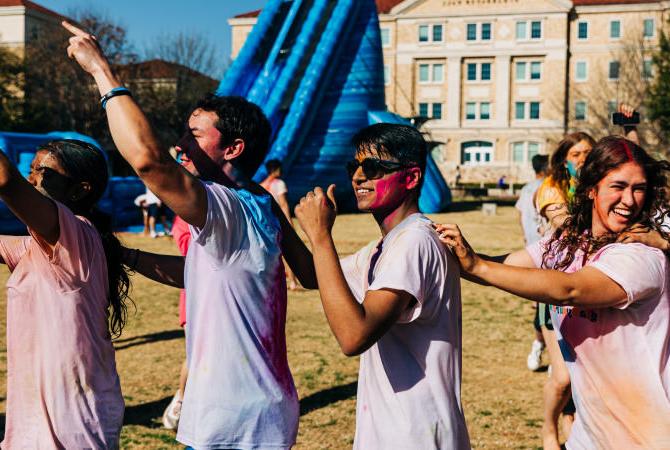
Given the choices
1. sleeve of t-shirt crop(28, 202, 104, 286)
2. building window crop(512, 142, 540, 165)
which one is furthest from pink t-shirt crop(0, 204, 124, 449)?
building window crop(512, 142, 540, 165)

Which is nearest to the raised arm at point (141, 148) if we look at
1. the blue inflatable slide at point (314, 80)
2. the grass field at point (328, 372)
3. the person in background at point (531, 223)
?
the grass field at point (328, 372)

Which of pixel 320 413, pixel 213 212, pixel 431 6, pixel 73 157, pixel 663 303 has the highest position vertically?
pixel 431 6

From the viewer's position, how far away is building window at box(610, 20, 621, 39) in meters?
59.1

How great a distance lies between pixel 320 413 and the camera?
18.5 ft

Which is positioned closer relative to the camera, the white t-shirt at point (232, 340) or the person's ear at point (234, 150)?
the white t-shirt at point (232, 340)

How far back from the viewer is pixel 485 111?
198 feet

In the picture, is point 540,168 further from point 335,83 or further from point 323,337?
point 335,83

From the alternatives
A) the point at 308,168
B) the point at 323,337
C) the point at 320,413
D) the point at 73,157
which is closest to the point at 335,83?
the point at 308,168

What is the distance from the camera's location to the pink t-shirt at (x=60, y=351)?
104 inches

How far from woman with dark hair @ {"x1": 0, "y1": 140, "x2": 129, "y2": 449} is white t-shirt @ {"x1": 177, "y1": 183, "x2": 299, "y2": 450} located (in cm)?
Answer: 44

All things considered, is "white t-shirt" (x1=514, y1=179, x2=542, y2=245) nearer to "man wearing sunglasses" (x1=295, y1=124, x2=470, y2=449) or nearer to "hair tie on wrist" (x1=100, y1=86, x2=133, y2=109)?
"man wearing sunglasses" (x1=295, y1=124, x2=470, y2=449)

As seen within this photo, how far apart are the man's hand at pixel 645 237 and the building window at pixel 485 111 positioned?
194 ft

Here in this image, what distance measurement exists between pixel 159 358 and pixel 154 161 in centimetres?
537

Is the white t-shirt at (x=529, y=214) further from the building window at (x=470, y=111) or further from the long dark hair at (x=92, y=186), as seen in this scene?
the building window at (x=470, y=111)
